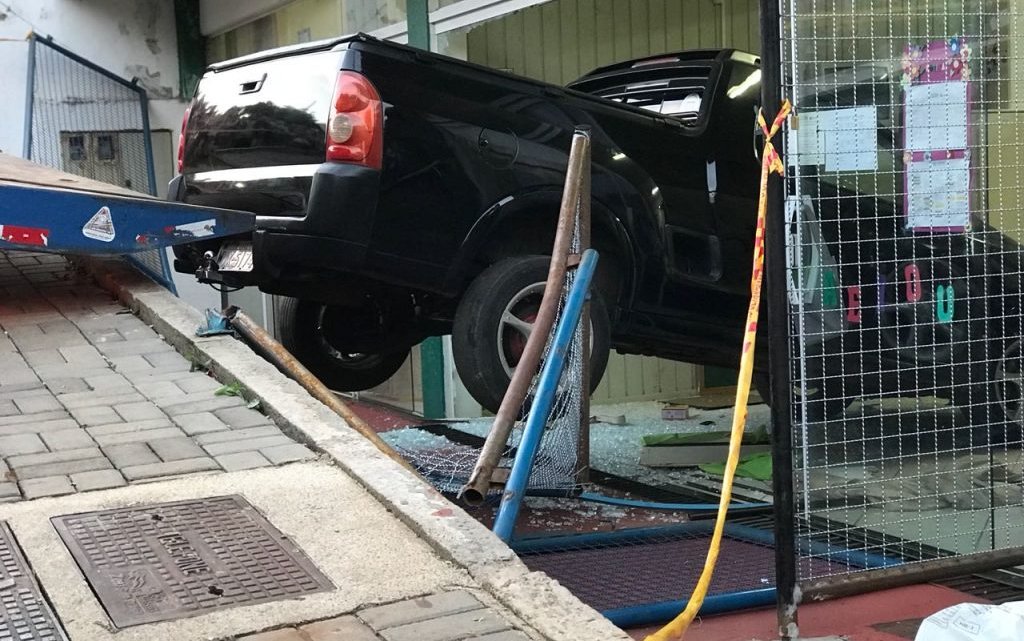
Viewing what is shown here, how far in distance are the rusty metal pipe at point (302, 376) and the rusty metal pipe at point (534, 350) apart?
0.25 metres

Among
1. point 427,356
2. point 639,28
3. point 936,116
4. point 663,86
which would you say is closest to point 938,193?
point 936,116

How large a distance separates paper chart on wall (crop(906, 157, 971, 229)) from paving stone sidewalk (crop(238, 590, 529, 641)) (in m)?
2.36

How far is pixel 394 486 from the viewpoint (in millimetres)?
3693

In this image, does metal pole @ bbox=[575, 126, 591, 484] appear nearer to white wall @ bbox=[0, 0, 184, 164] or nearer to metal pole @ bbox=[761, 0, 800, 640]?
metal pole @ bbox=[761, 0, 800, 640]

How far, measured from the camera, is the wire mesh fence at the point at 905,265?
397 cm

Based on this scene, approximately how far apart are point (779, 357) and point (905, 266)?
→ 77cm

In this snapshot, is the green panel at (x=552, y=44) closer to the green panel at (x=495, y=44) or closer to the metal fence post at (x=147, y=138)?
the green panel at (x=495, y=44)

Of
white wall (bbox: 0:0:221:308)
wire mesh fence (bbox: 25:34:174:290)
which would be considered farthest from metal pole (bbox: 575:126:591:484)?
white wall (bbox: 0:0:221:308)

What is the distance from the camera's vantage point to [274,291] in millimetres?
5496

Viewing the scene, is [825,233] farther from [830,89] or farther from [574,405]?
[574,405]

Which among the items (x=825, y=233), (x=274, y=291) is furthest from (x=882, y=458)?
(x=274, y=291)

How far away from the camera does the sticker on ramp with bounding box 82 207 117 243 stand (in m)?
5.57

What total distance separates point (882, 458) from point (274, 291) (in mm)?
2910

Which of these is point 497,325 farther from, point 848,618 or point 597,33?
point 597,33
